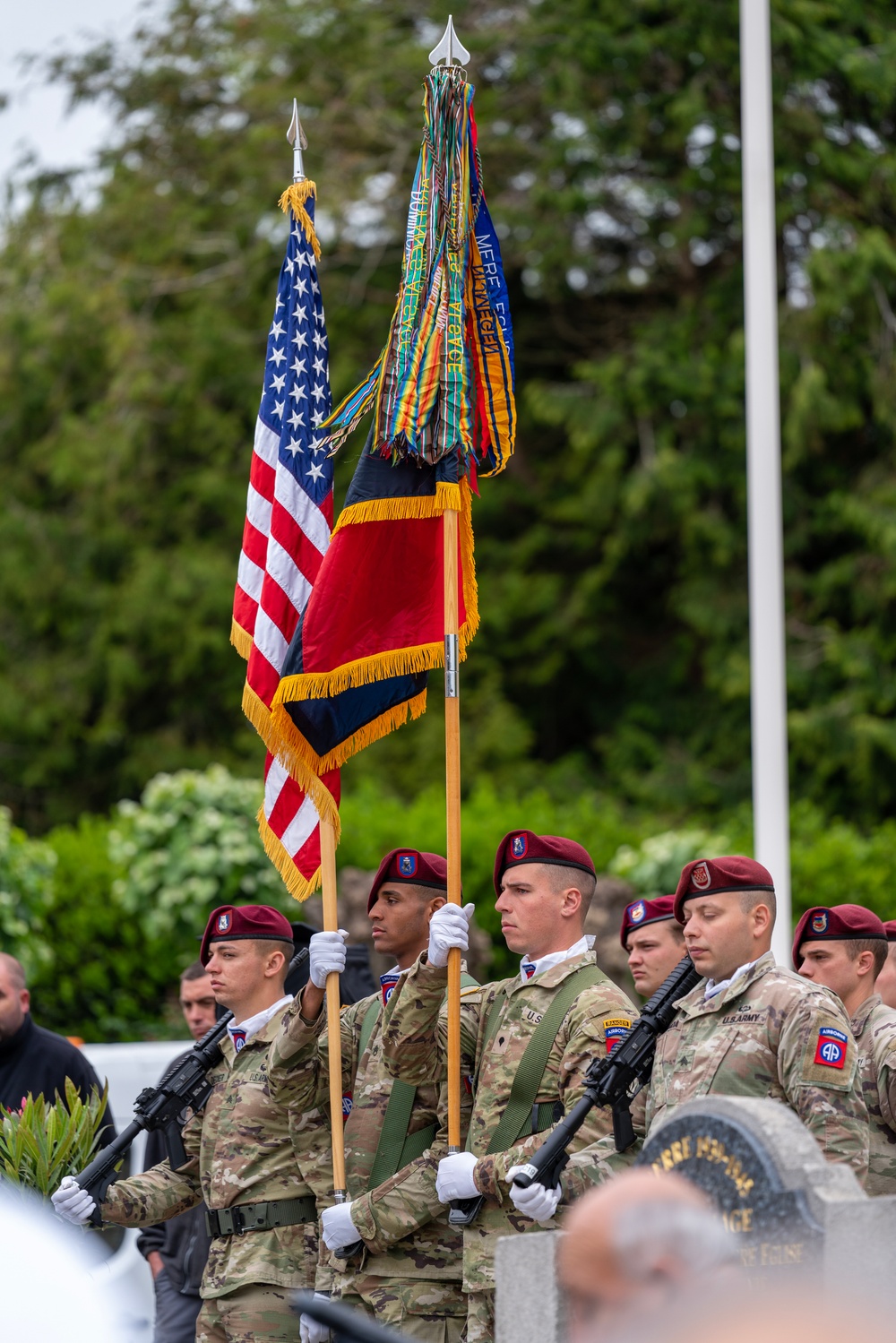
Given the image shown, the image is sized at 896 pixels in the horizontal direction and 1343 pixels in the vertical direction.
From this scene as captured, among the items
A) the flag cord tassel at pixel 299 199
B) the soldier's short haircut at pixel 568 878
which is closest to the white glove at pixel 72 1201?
the soldier's short haircut at pixel 568 878

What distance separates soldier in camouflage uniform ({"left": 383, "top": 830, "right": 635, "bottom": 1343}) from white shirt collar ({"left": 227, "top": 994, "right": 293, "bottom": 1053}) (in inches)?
28.9

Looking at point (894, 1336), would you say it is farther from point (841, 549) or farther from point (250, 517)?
point (841, 549)

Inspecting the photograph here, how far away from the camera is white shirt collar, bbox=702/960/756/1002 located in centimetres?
443

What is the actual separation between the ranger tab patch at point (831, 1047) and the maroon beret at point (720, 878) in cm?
48

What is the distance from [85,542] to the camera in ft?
66.1

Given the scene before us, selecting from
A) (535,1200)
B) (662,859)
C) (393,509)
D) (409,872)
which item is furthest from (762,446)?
(535,1200)

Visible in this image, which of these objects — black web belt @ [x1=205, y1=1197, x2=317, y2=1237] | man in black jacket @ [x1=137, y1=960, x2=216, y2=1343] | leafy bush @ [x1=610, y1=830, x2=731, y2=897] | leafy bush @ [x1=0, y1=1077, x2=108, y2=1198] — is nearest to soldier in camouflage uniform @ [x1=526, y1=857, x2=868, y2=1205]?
black web belt @ [x1=205, y1=1197, x2=317, y2=1237]

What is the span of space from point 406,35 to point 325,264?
8.66 feet

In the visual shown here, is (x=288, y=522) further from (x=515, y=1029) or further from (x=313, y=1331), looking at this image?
(x=313, y=1331)

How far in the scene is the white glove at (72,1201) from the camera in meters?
5.27

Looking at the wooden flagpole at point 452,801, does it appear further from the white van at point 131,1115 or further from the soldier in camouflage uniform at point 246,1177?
the white van at point 131,1115

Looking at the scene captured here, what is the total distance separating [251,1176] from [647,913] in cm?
152

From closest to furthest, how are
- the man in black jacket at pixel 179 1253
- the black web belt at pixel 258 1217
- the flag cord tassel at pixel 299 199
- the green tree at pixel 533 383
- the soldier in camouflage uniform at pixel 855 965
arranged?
the soldier in camouflage uniform at pixel 855 965 < the black web belt at pixel 258 1217 < the flag cord tassel at pixel 299 199 < the man in black jacket at pixel 179 1253 < the green tree at pixel 533 383

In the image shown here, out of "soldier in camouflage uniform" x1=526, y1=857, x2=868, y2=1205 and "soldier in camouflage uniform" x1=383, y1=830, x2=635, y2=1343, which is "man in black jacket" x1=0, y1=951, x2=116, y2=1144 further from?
"soldier in camouflage uniform" x1=526, y1=857, x2=868, y2=1205
